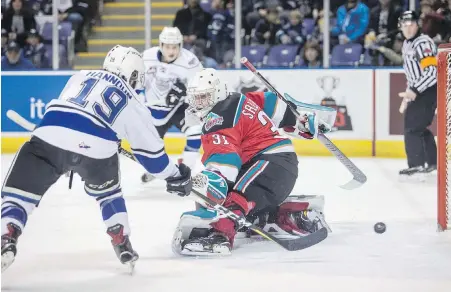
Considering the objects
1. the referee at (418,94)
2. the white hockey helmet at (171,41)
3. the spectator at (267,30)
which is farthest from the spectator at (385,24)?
the white hockey helmet at (171,41)

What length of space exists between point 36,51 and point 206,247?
5.32m

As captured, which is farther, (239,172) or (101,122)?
(239,172)

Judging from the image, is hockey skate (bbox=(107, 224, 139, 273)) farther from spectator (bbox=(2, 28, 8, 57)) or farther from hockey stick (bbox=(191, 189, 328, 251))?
spectator (bbox=(2, 28, 8, 57))

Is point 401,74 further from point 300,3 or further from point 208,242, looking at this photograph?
point 208,242

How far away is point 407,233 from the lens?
186 inches

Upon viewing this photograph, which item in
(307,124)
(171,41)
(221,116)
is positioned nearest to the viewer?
(221,116)

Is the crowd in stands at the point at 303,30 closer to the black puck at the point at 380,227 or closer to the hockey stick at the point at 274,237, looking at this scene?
the black puck at the point at 380,227

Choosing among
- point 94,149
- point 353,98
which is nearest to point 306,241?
point 94,149

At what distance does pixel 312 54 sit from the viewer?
826cm

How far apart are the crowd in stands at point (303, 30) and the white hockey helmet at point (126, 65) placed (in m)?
4.63

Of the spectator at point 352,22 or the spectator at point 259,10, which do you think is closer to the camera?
the spectator at point 352,22

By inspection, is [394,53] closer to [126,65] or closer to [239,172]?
[239,172]

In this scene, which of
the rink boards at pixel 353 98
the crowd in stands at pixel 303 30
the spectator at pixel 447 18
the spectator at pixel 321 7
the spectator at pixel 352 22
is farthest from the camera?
the spectator at pixel 321 7

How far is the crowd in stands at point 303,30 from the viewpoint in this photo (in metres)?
8.20
